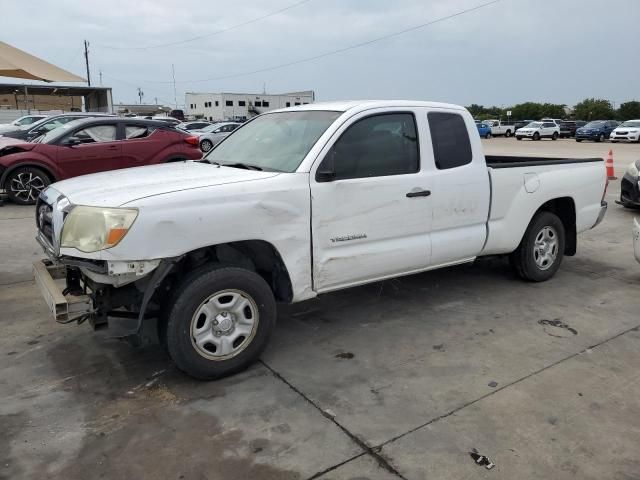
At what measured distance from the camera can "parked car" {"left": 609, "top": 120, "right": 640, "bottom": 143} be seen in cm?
3506

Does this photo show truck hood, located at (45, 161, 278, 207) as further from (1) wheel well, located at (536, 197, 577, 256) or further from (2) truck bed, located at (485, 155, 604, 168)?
(1) wheel well, located at (536, 197, 577, 256)

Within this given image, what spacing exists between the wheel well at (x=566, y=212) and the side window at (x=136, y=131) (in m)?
7.91

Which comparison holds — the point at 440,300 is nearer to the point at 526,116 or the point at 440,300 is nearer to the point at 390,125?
the point at 390,125

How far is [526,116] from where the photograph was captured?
249 ft

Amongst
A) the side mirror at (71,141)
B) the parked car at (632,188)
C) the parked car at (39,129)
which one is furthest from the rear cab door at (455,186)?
the parked car at (39,129)

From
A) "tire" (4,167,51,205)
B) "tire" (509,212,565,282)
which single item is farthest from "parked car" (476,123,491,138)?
"tire" (509,212,565,282)

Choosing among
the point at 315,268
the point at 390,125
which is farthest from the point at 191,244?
the point at 390,125

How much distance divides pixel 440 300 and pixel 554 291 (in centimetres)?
125

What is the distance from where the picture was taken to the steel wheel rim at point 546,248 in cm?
561

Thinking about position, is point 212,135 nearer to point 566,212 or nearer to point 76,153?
point 76,153

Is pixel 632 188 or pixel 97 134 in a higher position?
pixel 97 134

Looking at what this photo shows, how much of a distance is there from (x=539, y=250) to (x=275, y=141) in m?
3.09

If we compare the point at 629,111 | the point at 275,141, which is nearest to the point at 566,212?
the point at 275,141

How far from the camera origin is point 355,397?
343 centimetres
